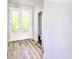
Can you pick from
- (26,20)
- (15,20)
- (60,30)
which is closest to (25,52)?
(60,30)

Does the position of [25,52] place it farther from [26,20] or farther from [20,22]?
[26,20]

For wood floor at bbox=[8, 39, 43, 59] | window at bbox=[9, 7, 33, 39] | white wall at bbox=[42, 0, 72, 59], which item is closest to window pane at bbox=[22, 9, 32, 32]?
window at bbox=[9, 7, 33, 39]

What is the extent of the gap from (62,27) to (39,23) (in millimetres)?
4441

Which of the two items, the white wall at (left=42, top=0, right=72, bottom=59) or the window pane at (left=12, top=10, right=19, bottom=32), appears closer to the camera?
the white wall at (left=42, top=0, right=72, bottom=59)

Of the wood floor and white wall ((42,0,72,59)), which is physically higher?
white wall ((42,0,72,59))

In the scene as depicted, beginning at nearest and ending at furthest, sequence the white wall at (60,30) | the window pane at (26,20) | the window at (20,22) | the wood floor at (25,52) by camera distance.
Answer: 1. the white wall at (60,30)
2. the wood floor at (25,52)
3. the window at (20,22)
4. the window pane at (26,20)

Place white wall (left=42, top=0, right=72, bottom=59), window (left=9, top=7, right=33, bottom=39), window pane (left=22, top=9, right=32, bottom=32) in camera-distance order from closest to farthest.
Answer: white wall (left=42, top=0, right=72, bottom=59)
window (left=9, top=7, right=33, bottom=39)
window pane (left=22, top=9, right=32, bottom=32)

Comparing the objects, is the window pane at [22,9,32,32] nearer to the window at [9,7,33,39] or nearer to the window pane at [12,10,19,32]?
the window at [9,7,33,39]

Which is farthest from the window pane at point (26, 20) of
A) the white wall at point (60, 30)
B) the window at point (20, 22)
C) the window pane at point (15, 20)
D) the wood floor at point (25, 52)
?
the white wall at point (60, 30)

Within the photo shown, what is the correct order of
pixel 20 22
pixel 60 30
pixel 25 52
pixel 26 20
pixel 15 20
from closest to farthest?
pixel 60 30 < pixel 25 52 < pixel 15 20 < pixel 20 22 < pixel 26 20

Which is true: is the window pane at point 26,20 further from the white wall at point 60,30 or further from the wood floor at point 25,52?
the white wall at point 60,30

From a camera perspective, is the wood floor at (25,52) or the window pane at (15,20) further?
the window pane at (15,20)
